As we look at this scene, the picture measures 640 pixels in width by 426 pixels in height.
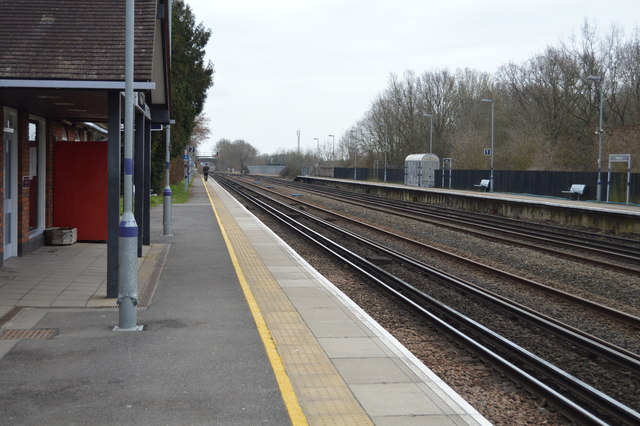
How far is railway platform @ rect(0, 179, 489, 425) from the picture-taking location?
203 inches

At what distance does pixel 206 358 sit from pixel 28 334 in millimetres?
2168

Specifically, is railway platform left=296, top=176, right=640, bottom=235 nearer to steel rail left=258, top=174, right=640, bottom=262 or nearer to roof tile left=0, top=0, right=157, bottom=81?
steel rail left=258, top=174, right=640, bottom=262

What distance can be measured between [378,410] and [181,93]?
27.7 m

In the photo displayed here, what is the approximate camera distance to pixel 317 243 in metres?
18.2

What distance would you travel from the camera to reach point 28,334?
742 cm

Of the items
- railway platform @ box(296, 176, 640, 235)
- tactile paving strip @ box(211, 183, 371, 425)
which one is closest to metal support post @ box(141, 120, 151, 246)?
tactile paving strip @ box(211, 183, 371, 425)

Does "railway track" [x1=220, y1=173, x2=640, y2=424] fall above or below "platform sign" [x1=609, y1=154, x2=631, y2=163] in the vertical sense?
below

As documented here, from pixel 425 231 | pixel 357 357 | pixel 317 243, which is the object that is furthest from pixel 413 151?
pixel 357 357

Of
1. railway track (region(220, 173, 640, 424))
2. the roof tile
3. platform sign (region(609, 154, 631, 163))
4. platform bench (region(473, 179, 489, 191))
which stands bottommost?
railway track (region(220, 173, 640, 424))

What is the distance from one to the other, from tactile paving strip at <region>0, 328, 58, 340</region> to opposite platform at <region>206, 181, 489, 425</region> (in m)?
2.31

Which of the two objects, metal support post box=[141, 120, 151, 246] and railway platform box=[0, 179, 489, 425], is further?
metal support post box=[141, 120, 151, 246]

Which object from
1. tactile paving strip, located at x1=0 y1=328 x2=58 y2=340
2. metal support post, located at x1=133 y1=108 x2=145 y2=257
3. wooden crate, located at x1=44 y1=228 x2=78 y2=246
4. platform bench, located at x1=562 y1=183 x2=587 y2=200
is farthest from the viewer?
platform bench, located at x1=562 y1=183 x2=587 y2=200

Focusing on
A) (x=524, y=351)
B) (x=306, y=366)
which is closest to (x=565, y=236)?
(x=524, y=351)

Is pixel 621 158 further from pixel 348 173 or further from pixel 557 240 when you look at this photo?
pixel 348 173
